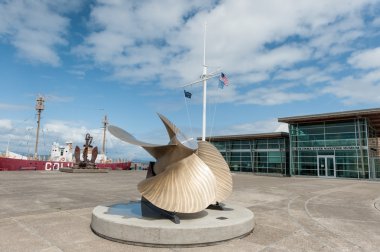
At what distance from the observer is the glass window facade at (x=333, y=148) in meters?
30.5

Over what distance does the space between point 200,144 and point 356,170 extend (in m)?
28.0

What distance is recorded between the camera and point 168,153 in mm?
7910

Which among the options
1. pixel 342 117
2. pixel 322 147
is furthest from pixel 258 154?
pixel 342 117

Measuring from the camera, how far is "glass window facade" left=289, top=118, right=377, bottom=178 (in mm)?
30516

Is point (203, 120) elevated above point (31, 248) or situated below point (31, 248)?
above

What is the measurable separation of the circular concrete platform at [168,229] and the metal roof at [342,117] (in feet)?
88.9

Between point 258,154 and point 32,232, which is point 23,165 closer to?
point 258,154

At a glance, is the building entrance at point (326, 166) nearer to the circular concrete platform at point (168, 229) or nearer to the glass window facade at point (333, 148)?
the glass window facade at point (333, 148)

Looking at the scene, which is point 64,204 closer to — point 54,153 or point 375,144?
point 375,144

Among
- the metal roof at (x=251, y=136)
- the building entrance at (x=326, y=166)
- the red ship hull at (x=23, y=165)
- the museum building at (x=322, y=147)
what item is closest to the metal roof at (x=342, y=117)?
the museum building at (x=322, y=147)

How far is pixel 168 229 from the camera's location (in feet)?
19.8

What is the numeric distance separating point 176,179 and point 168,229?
5.24 ft

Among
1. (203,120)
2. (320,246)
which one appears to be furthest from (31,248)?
(203,120)

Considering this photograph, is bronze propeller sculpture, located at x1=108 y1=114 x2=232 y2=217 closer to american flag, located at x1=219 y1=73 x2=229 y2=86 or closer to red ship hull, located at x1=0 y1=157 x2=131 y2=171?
american flag, located at x1=219 y1=73 x2=229 y2=86
